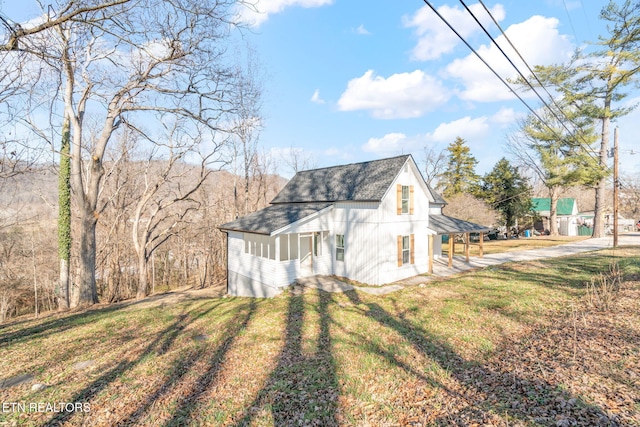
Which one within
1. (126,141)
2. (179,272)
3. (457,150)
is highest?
(457,150)

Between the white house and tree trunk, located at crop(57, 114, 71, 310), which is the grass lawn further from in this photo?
the white house

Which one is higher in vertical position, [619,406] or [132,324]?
[619,406]

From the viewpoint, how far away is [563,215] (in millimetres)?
36750

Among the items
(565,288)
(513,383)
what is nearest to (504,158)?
(565,288)

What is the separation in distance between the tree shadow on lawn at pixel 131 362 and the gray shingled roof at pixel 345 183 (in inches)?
330

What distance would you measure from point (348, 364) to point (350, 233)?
872 centimetres

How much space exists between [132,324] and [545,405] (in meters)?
10.2

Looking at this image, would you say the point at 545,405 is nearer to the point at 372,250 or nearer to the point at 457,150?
the point at 372,250

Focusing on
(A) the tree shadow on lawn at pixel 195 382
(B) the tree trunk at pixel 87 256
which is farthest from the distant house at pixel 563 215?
(B) the tree trunk at pixel 87 256

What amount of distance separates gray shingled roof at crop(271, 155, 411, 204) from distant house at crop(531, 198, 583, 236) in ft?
101

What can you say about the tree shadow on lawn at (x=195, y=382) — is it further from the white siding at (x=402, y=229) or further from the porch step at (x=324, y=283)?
the white siding at (x=402, y=229)

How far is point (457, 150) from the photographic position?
36781mm

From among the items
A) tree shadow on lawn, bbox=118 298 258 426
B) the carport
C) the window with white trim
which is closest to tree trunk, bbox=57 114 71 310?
tree shadow on lawn, bbox=118 298 258 426

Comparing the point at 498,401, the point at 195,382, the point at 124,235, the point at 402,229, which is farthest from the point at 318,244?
the point at 124,235
